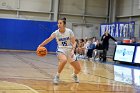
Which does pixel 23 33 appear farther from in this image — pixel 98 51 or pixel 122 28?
pixel 98 51

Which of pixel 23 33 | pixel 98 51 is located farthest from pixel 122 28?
pixel 23 33

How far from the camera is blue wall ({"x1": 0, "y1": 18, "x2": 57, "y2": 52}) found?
24969 millimetres

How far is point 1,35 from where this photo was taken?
81.9 feet

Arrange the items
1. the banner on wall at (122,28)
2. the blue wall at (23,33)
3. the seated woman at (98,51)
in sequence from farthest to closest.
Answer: the blue wall at (23,33) < the banner on wall at (122,28) < the seated woman at (98,51)

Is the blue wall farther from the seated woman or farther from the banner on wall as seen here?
the seated woman

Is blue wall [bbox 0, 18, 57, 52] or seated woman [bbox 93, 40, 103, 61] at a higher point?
blue wall [bbox 0, 18, 57, 52]

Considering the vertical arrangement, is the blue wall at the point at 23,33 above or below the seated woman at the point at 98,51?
above

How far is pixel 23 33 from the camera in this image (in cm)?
2552

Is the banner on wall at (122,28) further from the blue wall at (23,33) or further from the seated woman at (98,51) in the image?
the blue wall at (23,33)

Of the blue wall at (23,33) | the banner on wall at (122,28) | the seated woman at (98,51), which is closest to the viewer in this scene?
the seated woman at (98,51)

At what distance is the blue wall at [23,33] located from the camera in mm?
24969

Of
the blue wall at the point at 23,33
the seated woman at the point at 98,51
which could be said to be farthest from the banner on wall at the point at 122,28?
the blue wall at the point at 23,33

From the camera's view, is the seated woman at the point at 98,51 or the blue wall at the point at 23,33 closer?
the seated woman at the point at 98,51

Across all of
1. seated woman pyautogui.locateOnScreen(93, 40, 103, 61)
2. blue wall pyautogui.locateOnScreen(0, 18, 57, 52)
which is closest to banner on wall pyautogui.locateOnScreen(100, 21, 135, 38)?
seated woman pyautogui.locateOnScreen(93, 40, 103, 61)
